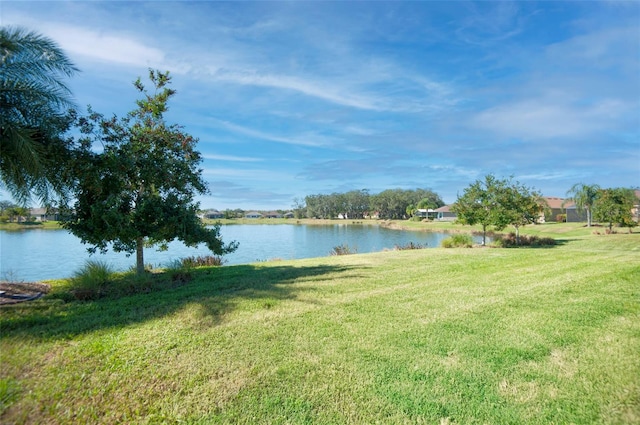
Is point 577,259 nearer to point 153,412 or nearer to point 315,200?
point 153,412

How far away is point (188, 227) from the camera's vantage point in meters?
8.90

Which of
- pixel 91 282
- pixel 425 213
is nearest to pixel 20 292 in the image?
pixel 91 282

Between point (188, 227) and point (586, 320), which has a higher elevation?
point (188, 227)

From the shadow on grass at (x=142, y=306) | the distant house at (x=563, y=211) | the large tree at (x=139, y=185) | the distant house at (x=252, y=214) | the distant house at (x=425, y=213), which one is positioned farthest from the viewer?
the distant house at (x=252, y=214)

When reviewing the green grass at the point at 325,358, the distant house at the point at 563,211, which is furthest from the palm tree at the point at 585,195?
the green grass at the point at 325,358

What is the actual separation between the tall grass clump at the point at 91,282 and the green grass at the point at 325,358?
1.71 feet

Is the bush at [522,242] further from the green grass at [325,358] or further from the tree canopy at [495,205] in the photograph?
the green grass at [325,358]

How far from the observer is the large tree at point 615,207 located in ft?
89.4

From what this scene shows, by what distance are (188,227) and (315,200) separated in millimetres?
109261

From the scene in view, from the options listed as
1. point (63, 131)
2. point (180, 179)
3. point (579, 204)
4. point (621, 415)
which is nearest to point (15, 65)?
point (63, 131)

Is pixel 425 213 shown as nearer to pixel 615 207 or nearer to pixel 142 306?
pixel 615 207

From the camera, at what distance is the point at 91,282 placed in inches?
284

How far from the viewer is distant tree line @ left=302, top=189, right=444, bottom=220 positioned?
341ft

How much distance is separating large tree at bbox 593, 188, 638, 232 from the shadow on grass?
94.8 ft
